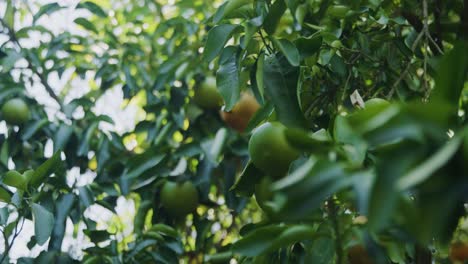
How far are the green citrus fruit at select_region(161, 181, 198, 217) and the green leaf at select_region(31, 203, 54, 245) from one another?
75 cm

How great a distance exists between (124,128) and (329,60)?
1552 mm

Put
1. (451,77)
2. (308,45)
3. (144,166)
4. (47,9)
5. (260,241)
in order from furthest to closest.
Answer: (47,9) → (144,166) → (308,45) → (260,241) → (451,77)

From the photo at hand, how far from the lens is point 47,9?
2.46 m

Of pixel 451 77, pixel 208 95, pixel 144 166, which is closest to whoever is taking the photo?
pixel 451 77

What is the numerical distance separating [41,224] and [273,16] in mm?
592

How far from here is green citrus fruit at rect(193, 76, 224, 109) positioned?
233 cm

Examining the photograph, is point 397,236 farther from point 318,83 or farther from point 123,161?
point 123,161

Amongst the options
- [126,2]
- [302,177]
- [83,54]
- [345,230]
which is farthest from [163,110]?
[302,177]

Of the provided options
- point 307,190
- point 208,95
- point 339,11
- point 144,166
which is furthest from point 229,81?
point 208,95

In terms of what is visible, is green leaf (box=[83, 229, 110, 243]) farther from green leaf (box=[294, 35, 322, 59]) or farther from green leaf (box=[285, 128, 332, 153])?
green leaf (box=[285, 128, 332, 153])

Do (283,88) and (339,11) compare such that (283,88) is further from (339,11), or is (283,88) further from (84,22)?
(84,22)

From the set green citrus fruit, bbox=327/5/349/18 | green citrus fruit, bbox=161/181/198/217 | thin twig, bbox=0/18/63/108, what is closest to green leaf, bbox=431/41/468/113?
green citrus fruit, bbox=327/5/349/18

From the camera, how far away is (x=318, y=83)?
5.23 feet

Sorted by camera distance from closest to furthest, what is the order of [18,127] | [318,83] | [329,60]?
1. [329,60]
2. [318,83]
3. [18,127]
